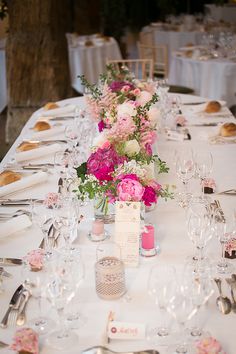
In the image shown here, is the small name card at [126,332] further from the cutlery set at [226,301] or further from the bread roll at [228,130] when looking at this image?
the bread roll at [228,130]

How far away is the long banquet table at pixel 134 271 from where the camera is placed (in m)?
1.43

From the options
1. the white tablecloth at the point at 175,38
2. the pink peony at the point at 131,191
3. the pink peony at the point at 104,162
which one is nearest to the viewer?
the pink peony at the point at 131,191

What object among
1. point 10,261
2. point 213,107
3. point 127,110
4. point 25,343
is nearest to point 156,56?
point 213,107

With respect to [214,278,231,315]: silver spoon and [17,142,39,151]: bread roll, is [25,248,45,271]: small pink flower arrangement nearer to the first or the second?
[214,278,231,315]: silver spoon

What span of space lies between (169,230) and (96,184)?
33 centimetres

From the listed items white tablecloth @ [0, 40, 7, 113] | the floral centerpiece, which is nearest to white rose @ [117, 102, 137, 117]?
the floral centerpiece

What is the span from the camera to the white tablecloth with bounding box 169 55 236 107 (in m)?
5.79

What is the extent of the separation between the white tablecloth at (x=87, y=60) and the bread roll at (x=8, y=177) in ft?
14.8

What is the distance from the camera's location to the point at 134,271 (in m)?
1.75

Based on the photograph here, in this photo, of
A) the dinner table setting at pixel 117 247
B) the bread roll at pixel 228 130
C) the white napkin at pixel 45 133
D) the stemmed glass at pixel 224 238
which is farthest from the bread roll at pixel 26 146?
the stemmed glass at pixel 224 238

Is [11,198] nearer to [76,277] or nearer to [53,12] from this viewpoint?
[76,277]

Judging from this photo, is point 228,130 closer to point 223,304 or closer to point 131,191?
point 131,191

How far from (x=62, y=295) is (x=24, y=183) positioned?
1.12 meters

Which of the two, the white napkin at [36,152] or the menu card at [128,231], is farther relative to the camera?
the white napkin at [36,152]
